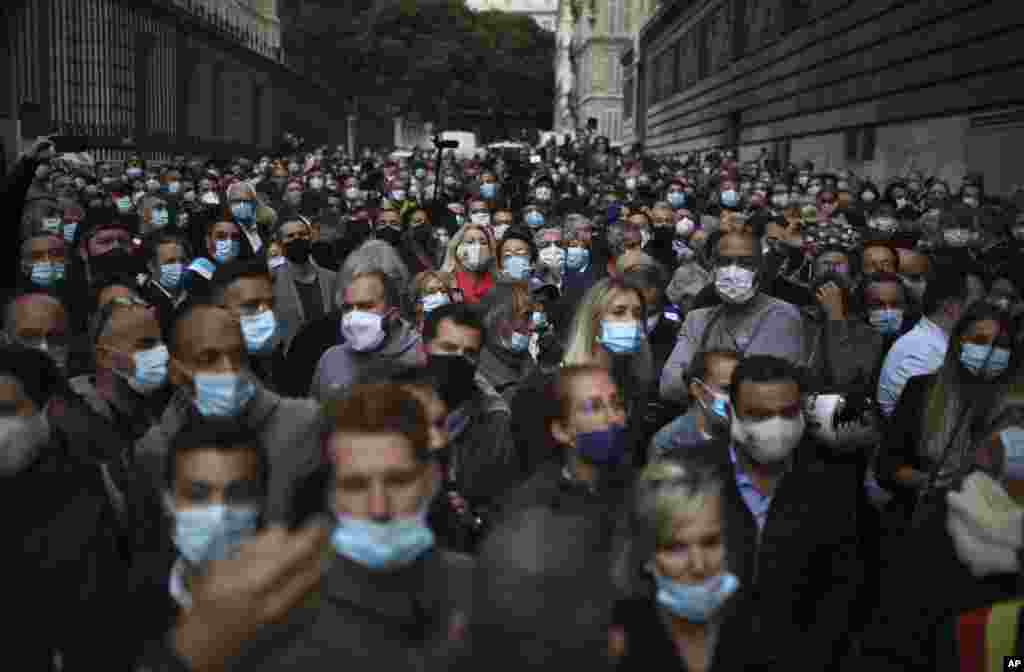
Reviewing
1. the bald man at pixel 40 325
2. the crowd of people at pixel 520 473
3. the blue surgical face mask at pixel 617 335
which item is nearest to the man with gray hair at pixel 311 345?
the crowd of people at pixel 520 473

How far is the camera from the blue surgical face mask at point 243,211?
37.4 ft

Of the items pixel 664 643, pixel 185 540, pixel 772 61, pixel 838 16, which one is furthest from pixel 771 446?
pixel 772 61

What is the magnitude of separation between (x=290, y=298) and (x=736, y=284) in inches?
118

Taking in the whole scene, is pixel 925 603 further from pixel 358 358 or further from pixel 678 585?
pixel 358 358

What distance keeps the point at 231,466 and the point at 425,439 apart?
1.84 feet

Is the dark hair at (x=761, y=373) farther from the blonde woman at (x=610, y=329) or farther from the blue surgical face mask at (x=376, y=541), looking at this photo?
the blue surgical face mask at (x=376, y=541)

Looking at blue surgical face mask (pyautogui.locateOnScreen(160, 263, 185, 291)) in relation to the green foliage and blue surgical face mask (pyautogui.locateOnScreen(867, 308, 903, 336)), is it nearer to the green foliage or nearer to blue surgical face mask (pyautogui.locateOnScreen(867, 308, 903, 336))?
blue surgical face mask (pyautogui.locateOnScreen(867, 308, 903, 336))

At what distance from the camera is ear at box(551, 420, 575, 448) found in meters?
4.15

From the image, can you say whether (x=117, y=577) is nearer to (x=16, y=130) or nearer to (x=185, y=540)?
(x=185, y=540)

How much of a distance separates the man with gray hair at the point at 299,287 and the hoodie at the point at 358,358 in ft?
6.15

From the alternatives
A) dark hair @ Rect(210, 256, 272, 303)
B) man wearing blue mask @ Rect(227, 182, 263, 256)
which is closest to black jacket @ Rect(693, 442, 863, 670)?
dark hair @ Rect(210, 256, 272, 303)

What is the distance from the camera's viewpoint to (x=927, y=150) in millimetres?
23406

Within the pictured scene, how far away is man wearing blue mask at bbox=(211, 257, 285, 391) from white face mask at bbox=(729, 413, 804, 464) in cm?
283

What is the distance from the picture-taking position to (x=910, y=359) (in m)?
6.03
